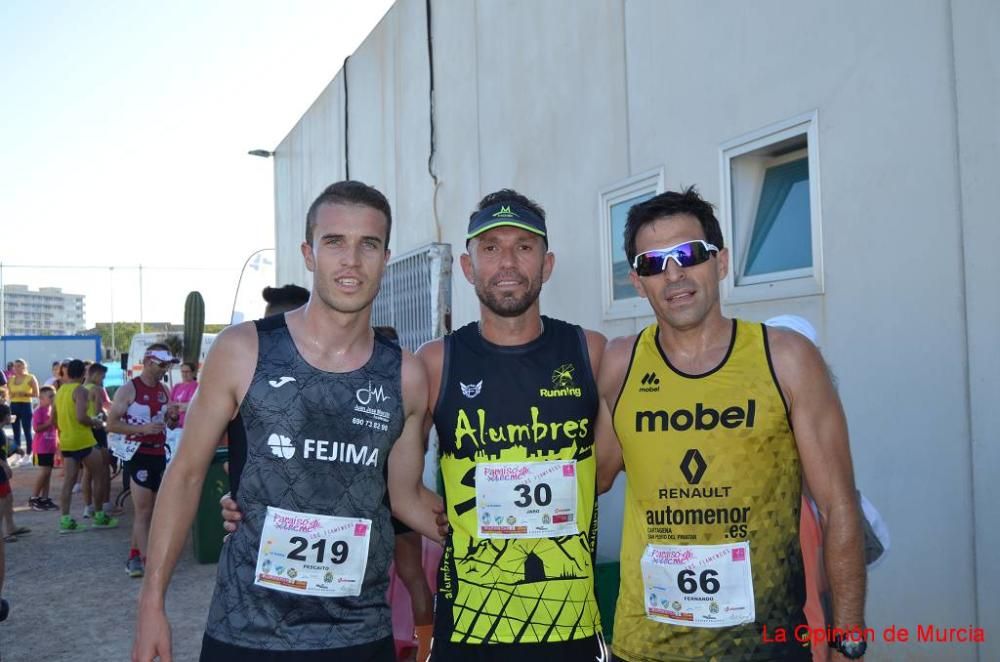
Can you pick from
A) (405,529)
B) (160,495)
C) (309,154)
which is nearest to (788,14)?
(405,529)

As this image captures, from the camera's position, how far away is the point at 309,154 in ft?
48.4

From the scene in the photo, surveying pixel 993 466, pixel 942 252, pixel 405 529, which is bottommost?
pixel 405 529

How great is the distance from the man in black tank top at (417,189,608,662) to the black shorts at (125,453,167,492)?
18.1 ft

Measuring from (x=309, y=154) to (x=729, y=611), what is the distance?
13.7 m

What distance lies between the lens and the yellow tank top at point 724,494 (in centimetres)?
230

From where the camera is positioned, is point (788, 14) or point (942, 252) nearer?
point (942, 252)

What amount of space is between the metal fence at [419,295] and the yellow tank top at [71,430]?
13.3 feet

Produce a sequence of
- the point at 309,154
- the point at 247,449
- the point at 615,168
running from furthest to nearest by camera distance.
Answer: the point at 309,154, the point at 615,168, the point at 247,449

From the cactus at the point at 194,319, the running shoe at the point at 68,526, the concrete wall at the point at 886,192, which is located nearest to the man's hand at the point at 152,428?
the running shoe at the point at 68,526

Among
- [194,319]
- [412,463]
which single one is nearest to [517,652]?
[412,463]

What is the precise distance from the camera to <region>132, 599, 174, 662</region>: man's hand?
2260 millimetres

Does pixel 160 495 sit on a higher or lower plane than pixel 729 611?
higher

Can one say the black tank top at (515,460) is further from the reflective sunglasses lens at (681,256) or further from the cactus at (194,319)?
the cactus at (194,319)

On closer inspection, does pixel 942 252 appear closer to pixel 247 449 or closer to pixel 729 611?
pixel 729 611
